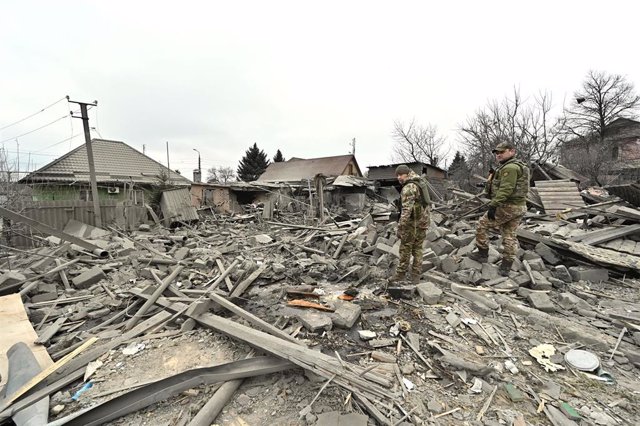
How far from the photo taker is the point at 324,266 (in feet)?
22.0

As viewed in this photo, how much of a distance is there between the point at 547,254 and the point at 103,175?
23.0 meters

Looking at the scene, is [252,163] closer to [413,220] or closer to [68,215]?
[68,215]

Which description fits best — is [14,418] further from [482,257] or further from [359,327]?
[482,257]

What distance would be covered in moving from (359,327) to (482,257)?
128 inches

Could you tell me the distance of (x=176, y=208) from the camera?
1484 centimetres

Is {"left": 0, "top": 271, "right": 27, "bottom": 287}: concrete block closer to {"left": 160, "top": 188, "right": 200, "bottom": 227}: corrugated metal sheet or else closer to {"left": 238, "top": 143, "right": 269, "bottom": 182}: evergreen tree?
{"left": 160, "top": 188, "right": 200, "bottom": 227}: corrugated metal sheet

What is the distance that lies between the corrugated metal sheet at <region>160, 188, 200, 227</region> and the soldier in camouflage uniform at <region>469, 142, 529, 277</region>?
13611 mm

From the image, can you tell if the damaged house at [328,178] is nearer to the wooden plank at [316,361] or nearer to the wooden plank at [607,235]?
the wooden plank at [607,235]

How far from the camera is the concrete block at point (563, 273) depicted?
5.07 meters

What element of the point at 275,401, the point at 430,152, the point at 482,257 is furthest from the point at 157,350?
the point at 430,152

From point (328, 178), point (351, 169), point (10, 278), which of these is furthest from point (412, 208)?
point (351, 169)

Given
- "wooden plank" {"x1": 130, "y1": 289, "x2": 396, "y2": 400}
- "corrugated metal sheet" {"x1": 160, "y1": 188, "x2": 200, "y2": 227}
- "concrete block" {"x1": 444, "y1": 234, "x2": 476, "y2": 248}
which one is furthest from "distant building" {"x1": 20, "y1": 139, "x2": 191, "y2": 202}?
"concrete block" {"x1": 444, "y1": 234, "x2": 476, "y2": 248}

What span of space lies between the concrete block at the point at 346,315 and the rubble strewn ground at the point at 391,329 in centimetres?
2

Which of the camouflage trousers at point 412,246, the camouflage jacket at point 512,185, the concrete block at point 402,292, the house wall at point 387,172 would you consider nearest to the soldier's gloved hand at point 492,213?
the camouflage jacket at point 512,185
